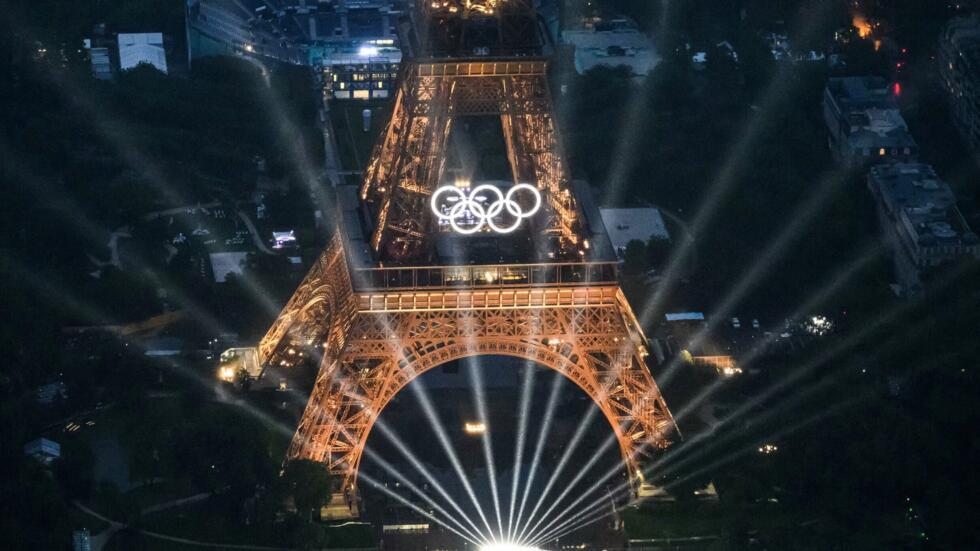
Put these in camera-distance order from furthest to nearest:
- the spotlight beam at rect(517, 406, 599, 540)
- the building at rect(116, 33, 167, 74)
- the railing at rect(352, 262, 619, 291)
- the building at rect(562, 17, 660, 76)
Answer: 1. the building at rect(116, 33, 167, 74)
2. the building at rect(562, 17, 660, 76)
3. the spotlight beam at rect(517, 406, 599, 540)
4. the railing at rect(352, 262, 619, 291)

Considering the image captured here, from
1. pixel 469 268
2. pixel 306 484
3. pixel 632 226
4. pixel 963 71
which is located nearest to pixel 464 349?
pixel 469 268

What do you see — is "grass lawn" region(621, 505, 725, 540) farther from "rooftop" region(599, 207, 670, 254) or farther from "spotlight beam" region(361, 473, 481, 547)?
"rooftop" region(599, 207, 670, 254)

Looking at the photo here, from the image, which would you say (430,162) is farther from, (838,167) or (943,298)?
(838,167)

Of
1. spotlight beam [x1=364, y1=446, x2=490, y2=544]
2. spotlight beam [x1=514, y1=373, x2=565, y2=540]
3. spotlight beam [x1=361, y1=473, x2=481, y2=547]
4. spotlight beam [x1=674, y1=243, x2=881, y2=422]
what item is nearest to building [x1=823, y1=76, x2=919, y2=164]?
spotlight beam [x1=674, y1=243, x2=881, y2=422]

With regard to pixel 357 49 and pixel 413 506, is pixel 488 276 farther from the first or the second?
pixel 357 49

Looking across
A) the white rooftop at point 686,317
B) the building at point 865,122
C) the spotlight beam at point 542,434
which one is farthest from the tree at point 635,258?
the building at point 865,122
